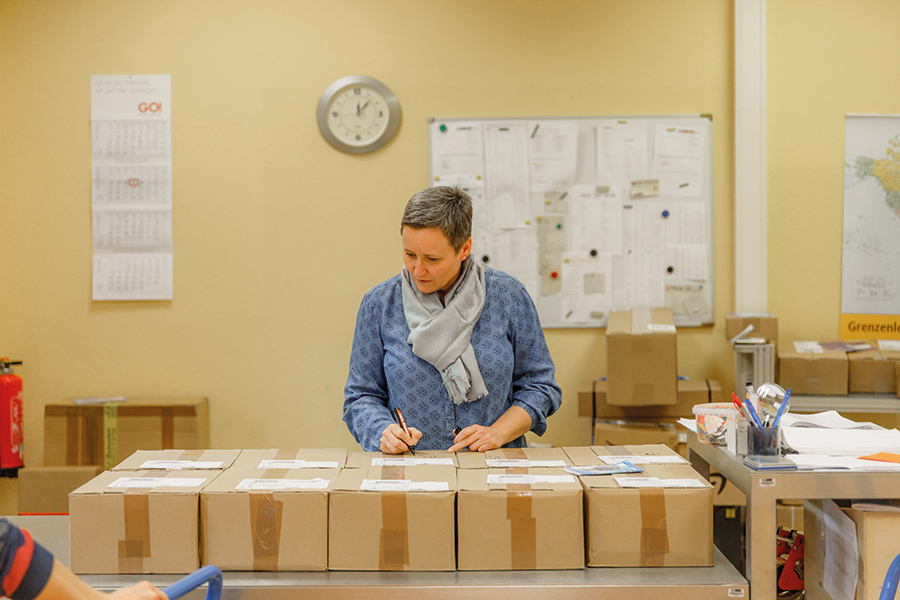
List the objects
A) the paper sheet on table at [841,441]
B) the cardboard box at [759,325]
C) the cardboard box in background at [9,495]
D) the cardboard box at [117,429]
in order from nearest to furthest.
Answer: the paper sheet on table at [841,441], the cardboard box at [759,325], the cardboard box at [117,429], the cardboard box in background at [9,495]

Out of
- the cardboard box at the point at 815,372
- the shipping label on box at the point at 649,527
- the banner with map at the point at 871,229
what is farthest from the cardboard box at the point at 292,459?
the banner with map at the point at 871,229

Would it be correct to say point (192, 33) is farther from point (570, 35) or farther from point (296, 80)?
point (570, 35)

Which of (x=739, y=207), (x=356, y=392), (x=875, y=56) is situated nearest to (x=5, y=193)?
(x=356, y=392)

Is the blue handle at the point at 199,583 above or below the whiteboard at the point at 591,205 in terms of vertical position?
below

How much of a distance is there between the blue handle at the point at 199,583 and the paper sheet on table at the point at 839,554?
0.97 m

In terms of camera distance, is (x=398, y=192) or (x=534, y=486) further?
(x=398, y=192)

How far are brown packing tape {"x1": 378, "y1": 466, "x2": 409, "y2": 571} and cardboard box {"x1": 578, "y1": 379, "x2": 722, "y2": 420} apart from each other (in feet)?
6.15

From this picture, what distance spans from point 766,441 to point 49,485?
9.76 feet

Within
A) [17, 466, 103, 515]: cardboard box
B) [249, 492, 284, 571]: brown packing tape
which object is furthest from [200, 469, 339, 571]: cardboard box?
[17, 466, 103, 515]: cardboard box

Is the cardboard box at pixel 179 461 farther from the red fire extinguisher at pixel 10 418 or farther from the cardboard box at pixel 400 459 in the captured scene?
the red fire extinguisher at pixel 10 418

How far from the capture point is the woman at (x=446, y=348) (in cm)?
160

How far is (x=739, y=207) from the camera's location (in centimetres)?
308

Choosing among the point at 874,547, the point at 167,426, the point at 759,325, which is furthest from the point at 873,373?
the point at 167,426

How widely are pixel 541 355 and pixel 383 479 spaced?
693mm
